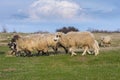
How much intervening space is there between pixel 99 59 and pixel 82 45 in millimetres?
5198

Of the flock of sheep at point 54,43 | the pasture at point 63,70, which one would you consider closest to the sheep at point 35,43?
the flock of sheep at point 54,43

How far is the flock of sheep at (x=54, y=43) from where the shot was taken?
38.8m

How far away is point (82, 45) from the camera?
128 ft

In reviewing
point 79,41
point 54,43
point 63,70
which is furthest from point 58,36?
point 63,70

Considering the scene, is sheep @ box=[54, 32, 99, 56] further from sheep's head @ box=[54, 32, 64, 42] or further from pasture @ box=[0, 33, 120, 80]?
pasture @ box=[0, 33, 120, 80]

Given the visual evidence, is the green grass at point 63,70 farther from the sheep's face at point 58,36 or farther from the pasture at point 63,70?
the sheep's face at point 58,36

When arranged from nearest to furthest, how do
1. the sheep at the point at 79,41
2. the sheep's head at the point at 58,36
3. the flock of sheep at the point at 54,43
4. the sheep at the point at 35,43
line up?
the sheep at the point at 79,41 < the flock of sheep at the point at 54,43 < the sheep's head at the point at 58,36 < the sheep at the point at 35,43

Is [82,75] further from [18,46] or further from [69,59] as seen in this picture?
[18,46]

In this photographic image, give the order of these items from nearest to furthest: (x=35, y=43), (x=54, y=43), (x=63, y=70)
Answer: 1. (x=63, y=70)
2. (x=35, y=43)
3. (x=54, y=43)

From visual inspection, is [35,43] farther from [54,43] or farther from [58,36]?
[58,36]

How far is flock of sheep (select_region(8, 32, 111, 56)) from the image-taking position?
38.8m

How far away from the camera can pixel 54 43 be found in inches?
1654

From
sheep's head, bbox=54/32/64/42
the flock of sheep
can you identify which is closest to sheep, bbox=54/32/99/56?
the flock of sheep

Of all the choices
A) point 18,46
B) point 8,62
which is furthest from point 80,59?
point 18,46
